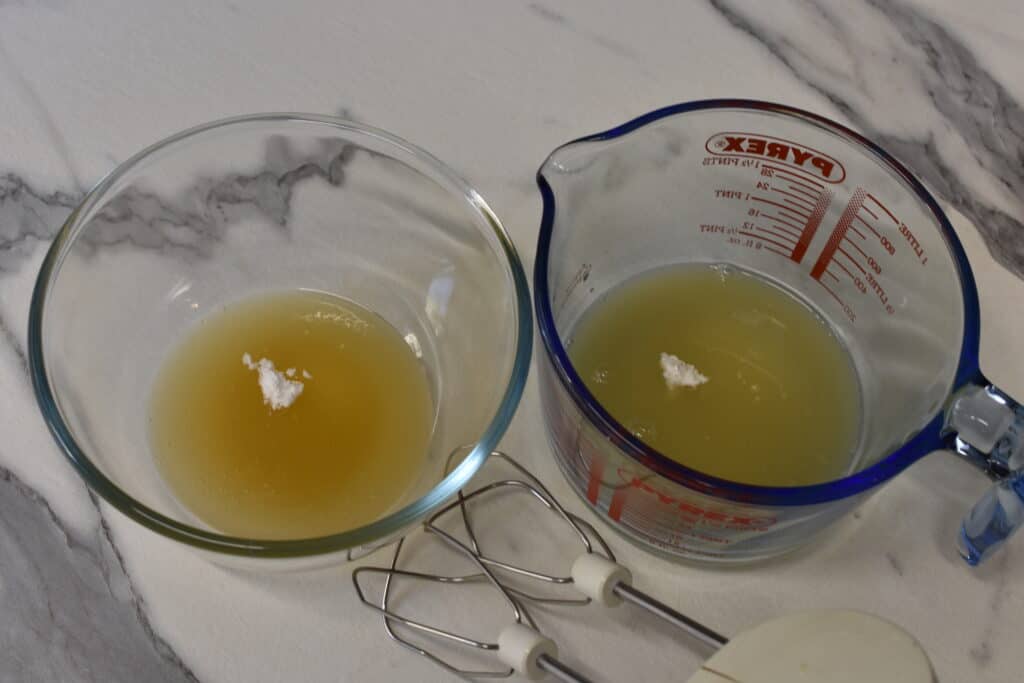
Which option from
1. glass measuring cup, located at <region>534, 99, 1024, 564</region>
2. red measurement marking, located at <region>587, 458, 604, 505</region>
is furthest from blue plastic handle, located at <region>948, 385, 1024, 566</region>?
red measurement marking, located at <region>587, 458, 604, 505</region>

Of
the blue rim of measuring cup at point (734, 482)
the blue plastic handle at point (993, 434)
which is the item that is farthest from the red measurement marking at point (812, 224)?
the blue plastic handle at point (993, 434)

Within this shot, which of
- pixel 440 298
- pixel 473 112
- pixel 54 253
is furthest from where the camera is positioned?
pixel 473 112

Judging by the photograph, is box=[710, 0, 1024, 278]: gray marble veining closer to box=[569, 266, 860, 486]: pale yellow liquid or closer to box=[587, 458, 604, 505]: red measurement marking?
box=[569, 266, 860, 486]: pale yellow liquid

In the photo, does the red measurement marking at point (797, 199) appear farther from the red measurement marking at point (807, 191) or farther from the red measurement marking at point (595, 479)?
the red measurement marking at point (595, 479)

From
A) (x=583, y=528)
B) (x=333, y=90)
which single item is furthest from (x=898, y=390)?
(x=333, y=90)

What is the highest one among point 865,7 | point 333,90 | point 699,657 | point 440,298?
point 865,7

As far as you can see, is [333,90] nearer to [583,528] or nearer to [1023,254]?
[583,528]
